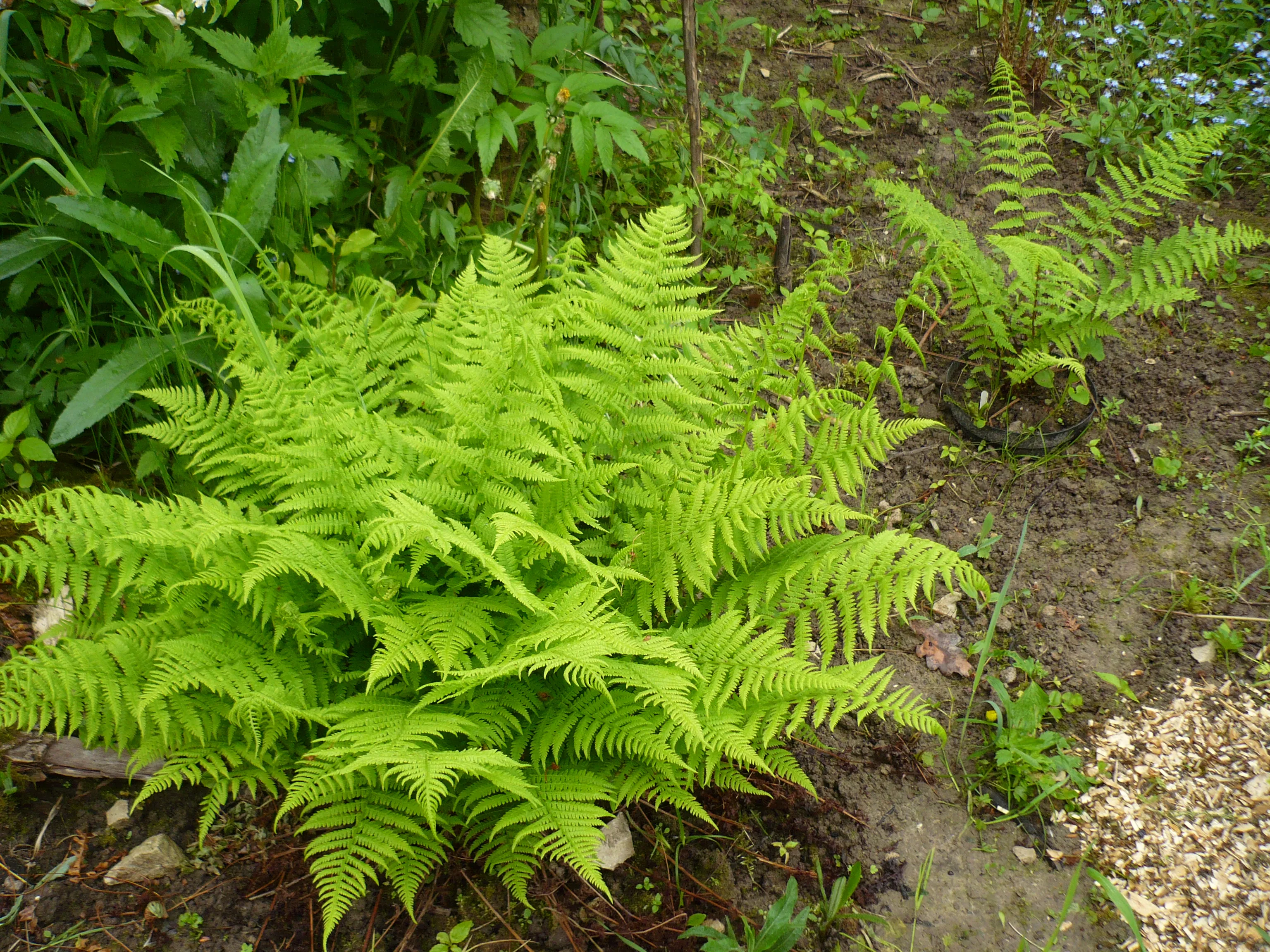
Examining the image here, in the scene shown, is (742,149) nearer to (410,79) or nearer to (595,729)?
(410,79)

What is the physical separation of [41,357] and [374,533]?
1404 millimetres

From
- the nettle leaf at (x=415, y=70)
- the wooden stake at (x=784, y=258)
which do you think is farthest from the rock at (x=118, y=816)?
the wooden stake at (x=784, y=258)

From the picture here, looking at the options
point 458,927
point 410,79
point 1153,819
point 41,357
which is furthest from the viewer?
point 410,79

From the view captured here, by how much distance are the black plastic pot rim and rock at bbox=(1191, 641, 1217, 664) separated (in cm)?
85

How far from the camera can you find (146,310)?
8.54ft

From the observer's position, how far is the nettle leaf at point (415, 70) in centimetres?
299

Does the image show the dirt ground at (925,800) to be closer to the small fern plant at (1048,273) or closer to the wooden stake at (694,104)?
the small fern plant at (1048,273)

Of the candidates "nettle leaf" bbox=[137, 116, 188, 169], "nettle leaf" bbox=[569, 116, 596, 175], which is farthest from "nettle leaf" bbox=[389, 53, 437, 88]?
"nettle leaf" bbox=[137, 116, 188, 169]

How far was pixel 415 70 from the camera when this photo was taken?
3008mm

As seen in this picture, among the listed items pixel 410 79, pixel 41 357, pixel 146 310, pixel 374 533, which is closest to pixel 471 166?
pixel 410 79

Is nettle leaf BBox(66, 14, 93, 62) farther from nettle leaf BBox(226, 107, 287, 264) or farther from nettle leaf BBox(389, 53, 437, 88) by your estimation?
nettle leaf BBox(389, 53, 437, 88)

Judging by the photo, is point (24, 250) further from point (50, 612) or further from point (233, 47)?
point (50, 612)

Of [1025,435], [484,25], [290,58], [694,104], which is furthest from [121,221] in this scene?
[1025,435]

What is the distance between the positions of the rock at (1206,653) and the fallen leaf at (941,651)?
0.67 m
